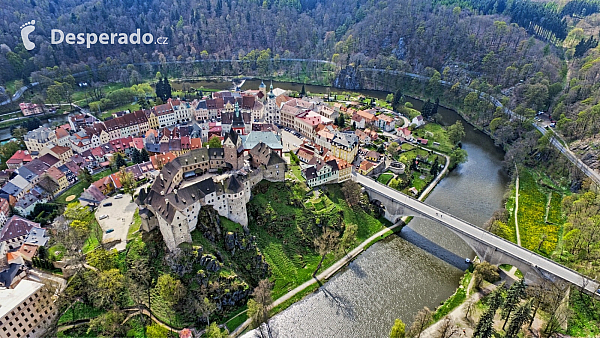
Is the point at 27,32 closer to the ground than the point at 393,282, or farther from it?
farther from it

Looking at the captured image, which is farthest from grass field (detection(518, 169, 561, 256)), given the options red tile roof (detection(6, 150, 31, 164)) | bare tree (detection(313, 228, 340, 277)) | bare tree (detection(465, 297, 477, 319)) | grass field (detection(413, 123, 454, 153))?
red tile roof (detection(6, 150, 31, 164))

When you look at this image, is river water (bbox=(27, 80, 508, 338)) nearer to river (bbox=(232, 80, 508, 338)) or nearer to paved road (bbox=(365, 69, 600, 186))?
river (bbox=(232, 80, 508, 338))

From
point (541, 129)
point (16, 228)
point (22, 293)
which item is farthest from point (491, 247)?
point (16, 228)

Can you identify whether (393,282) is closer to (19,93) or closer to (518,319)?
(518,319)

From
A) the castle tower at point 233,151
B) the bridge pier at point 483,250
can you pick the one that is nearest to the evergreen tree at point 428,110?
the bridge pier at point 483,250

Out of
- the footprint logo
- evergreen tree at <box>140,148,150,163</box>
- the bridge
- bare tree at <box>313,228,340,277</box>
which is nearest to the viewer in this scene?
the bridge

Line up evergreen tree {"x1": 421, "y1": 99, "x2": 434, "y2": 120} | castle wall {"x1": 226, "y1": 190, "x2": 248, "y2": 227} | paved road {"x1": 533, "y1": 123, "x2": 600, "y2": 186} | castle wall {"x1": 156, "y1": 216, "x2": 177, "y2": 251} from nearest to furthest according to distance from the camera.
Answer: castle wall {"x1": 156, "y1": 216, "x2": 177, "y2": 251}, castle wall {"x1": 226, "y1": 190, "x2": 248, "y2": 227}, paved road {"x1": 533, "y1": 123, "x2": 600, "y2": 186}, evergreen tree {"x1": 421, "y1": 99, "x2": 434, "y2": 120}
